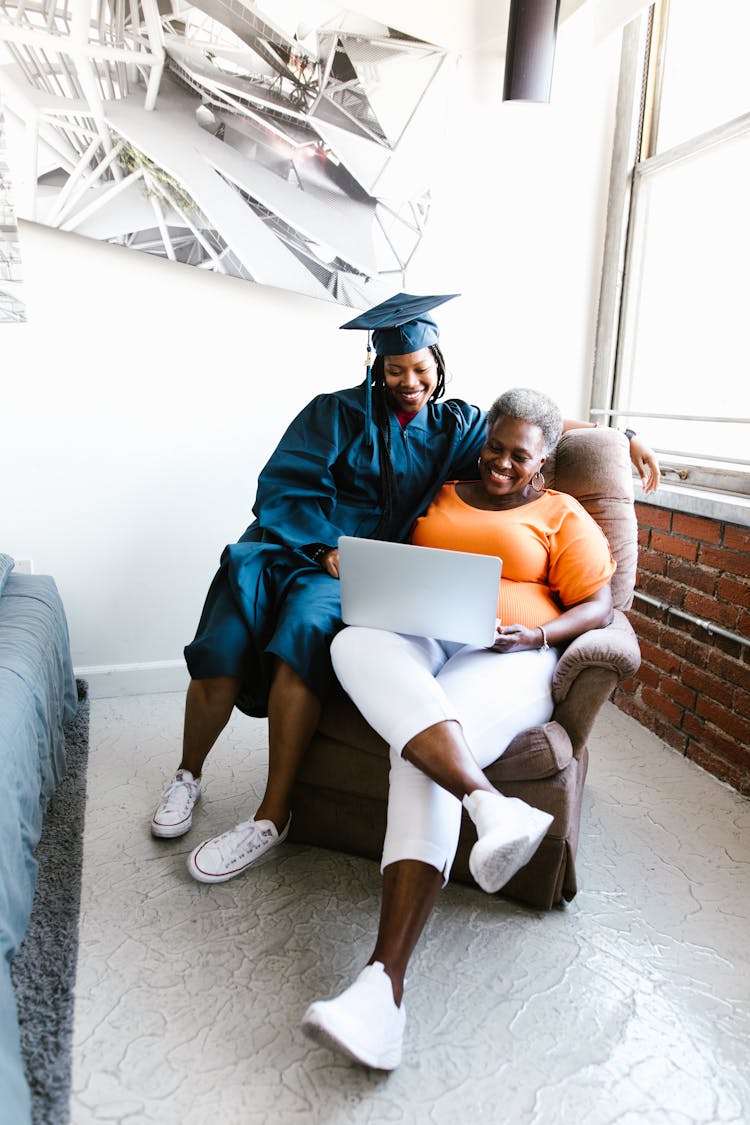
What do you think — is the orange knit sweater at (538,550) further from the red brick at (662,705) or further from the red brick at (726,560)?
the red brick at (662,705)

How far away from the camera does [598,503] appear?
6.32 ft

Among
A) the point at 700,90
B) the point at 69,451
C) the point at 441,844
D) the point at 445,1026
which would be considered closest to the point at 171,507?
the point at 69,451

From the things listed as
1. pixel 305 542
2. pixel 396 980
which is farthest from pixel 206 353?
pixel 396 980

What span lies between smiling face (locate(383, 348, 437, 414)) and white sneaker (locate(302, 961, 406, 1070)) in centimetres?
129

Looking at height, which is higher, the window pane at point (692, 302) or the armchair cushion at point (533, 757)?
the window pane at point (692, 302)

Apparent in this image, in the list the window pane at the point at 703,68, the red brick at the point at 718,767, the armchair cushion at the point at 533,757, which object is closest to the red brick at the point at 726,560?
the red brick at the point at 718,767

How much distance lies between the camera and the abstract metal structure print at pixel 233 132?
2090mm

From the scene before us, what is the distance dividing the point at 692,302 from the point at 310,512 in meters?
1.58

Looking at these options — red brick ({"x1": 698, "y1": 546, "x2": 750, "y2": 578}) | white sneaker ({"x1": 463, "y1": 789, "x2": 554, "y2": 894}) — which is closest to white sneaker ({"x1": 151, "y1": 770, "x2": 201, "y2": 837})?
white sneaker ({"x1": 463, "y1": 789, "x2": 554, "y2": 894})

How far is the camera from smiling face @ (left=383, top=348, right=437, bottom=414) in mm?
1890

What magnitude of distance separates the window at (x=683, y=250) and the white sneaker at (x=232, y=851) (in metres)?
1.72

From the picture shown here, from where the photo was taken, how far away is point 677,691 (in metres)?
2.36

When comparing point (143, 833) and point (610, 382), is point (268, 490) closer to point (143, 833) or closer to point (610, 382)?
point (143, 833)

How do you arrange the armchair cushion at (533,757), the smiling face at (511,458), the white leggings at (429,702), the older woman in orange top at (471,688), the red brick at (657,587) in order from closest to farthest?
the older woman in orange top at (471,688) < the white leggings at (429,702) < the armchair cushion at (533,757) < the smiling face at (511,458) < the red brick at (657,587)
